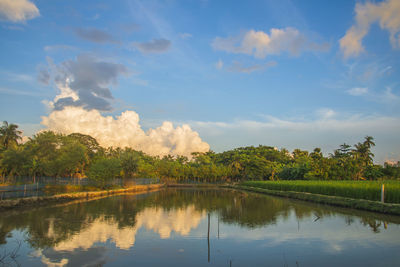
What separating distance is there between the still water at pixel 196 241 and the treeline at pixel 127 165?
80.1ft

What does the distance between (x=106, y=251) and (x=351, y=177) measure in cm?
5175

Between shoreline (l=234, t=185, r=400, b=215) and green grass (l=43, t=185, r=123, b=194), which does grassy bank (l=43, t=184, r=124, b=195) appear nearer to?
green grass (l=43, t=185, r=123, b=194)

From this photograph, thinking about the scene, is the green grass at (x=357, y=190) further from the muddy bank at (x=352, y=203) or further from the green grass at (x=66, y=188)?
the green grass at (x=66, y=188)

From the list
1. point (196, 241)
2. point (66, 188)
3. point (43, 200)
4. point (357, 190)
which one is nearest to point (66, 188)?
point (66, 188)

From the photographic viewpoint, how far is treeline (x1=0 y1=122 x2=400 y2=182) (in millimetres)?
43000

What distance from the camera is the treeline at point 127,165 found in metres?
43.0

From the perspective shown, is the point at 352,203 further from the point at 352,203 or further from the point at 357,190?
the point at 357,190

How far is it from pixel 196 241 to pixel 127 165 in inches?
1881

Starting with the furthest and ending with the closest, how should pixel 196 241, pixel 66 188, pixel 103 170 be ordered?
pixel 103 170, pixel 66 188, pixel 196 241

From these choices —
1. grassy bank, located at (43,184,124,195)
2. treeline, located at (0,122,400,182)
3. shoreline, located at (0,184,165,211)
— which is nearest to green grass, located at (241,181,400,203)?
treeline, located at (0,122,400,182)

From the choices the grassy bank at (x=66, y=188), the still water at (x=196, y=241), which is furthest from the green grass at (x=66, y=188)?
the still water at (x=196, y=241)

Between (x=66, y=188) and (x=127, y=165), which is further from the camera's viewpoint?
(x=127, y=165)

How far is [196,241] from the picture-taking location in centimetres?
1406

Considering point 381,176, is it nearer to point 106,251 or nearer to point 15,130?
point 106,251
